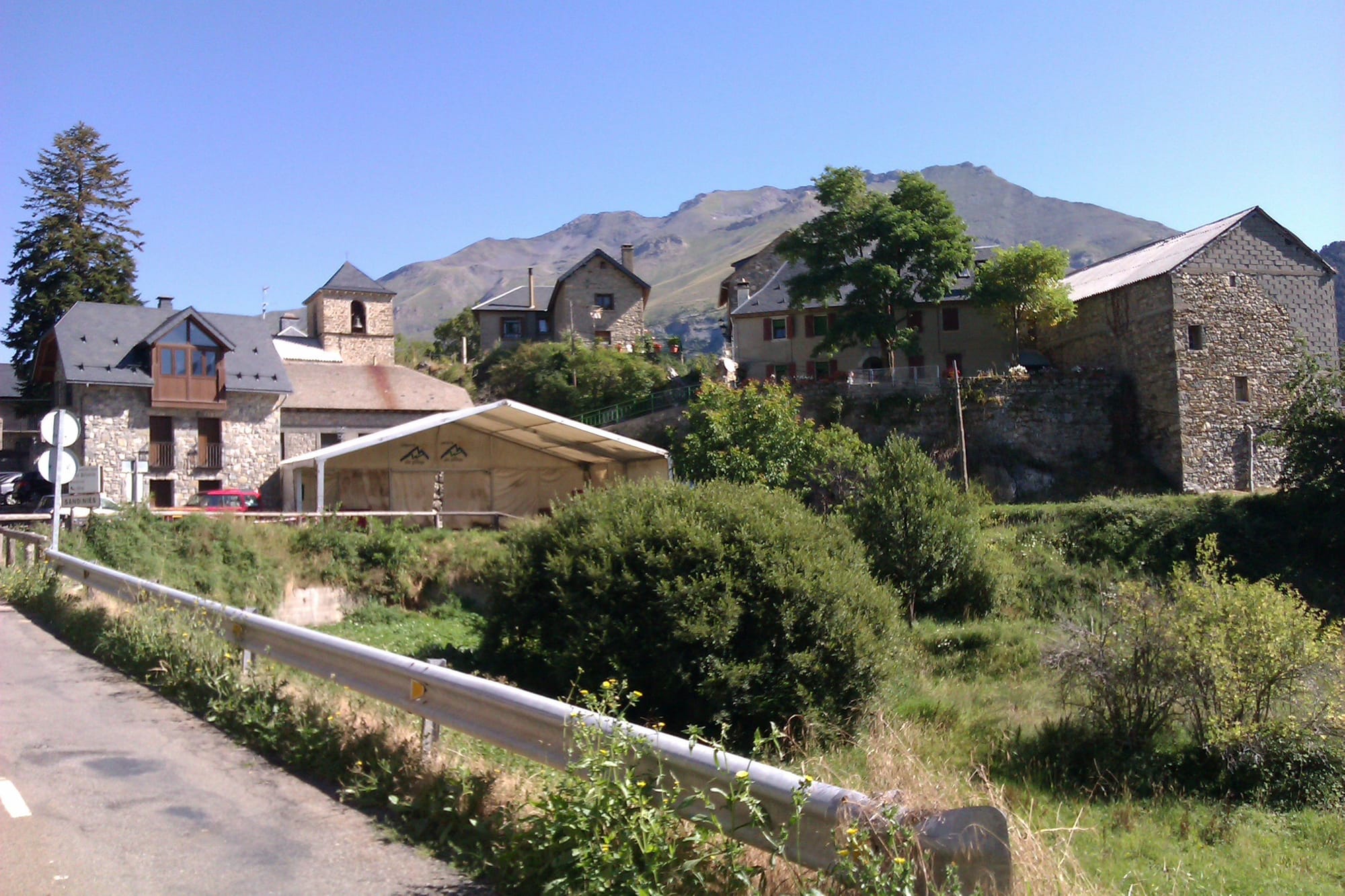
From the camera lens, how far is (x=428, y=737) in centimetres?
605

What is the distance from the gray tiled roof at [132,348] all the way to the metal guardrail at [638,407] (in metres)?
13.7

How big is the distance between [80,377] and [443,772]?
36.9 metres

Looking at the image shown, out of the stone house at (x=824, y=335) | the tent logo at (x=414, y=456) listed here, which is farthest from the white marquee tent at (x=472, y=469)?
the stone house at (x=824, y=335)

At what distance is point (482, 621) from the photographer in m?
12.8

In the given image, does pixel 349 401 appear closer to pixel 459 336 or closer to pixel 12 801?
pixel 459 336

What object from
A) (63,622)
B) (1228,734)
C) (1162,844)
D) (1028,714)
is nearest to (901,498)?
(1028,714)

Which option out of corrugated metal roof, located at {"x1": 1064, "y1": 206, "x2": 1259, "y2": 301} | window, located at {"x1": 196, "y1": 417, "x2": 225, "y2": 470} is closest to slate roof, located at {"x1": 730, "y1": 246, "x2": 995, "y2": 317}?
corrugated metal roof, located at {"x1": 1064, "y1": 206, "x2": 1259, "y2": 301}

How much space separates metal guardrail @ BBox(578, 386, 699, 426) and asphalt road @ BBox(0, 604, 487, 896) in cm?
3847

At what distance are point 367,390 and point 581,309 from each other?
19.4 meters

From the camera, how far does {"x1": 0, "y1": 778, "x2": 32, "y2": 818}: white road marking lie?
5.56 meters

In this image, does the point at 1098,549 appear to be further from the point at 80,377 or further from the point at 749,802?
the point at 80,377

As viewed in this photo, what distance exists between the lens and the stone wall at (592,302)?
2443 inches

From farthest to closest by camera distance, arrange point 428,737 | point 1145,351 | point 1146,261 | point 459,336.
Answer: point 459,336, point 1146,261, point 1145,351, point 428,737

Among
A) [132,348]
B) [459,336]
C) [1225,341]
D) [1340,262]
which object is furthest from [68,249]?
[1340,262]
